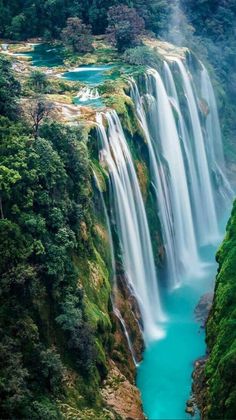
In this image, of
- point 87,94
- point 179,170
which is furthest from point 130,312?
point 179,170

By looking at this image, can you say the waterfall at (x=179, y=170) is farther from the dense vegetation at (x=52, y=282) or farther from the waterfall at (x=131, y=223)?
the dense vegetation at (x=52, y=282)

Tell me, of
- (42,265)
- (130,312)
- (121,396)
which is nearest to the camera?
(42,265)

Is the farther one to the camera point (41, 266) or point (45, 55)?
point (45, 55)

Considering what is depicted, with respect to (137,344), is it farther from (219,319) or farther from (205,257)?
(205,257)

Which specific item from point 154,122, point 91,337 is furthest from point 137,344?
point 154,122

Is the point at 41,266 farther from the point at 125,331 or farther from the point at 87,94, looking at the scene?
the point at 87,94

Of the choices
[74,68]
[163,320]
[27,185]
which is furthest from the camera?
[74,68]

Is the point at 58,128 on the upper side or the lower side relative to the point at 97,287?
upper

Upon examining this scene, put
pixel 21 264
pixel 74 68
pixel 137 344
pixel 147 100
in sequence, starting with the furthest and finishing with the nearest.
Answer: pixel 74 68 < pixel 147 100 < pixel 137 344 < pixel 21 264
